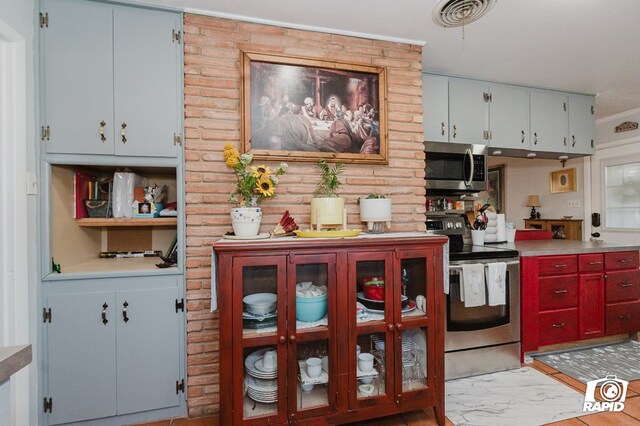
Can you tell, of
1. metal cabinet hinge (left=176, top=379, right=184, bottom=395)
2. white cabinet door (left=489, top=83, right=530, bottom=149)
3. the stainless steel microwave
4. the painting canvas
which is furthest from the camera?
white cabinet door (left=489, top=83, right=530, bottom=149)

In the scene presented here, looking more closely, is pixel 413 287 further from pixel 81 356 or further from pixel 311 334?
pixel 81 356

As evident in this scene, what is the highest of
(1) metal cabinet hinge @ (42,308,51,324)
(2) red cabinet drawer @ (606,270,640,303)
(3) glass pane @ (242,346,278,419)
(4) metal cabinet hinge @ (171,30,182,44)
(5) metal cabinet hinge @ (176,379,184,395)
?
(4) metal cabinet hinge @ (171,30,182,44)

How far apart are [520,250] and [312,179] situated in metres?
1.93

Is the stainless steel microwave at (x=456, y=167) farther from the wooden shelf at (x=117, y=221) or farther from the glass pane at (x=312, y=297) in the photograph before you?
the wooden shelf at (x=117, y=221)

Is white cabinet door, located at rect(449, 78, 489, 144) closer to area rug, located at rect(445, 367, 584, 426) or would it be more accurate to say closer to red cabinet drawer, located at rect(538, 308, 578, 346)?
red cabinet drawer, located at rect(538, 308, 578, 346)

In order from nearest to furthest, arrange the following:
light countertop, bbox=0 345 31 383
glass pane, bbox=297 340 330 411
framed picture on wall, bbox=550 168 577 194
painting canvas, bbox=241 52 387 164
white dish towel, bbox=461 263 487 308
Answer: light countertop, bbox=0 345 31 383 → glass pane, bbox=297 340 330 411 → painting canvas, bbox=241 52 387 164 → white dish towel, bbox=461 263 487 308 → framed picture on wall, bbox=550 168 577 194

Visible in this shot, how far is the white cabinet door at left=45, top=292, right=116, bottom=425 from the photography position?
185 cm

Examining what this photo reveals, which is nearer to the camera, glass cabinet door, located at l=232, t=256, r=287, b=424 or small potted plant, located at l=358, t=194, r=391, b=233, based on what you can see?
glass cabinet door, located at l=232, t=256, r=287, b=424

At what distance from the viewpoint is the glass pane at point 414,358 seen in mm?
1948

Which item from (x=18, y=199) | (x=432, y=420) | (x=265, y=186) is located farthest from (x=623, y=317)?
(x=18, y=199)

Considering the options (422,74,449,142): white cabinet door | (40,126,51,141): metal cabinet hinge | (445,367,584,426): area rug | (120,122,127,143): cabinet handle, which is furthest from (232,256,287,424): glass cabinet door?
(422,74,449,142): white cabinet door

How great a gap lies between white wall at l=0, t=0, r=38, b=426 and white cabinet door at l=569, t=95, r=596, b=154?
4556mm

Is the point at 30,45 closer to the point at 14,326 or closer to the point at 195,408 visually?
the point at 14,326

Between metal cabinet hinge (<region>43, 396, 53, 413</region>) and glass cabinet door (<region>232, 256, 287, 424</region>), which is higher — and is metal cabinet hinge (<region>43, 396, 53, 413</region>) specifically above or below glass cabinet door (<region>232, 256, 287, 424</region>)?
below
